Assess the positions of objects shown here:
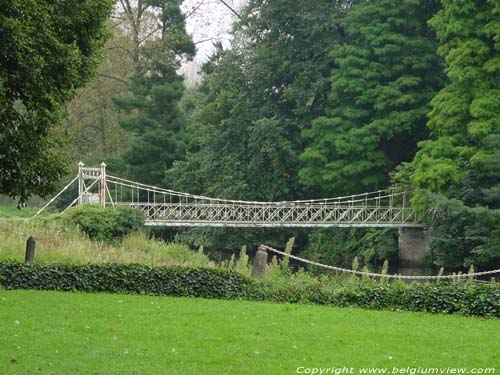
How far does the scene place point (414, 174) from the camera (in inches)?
1024

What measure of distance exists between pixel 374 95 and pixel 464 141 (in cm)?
467

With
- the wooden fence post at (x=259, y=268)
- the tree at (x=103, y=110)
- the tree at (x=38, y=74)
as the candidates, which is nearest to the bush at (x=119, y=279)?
the wooden fence post at (x=259, y=268)

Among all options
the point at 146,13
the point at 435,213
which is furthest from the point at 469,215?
the point at 146,13

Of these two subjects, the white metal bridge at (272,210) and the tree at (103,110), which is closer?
the white metal bridge at (272,210)

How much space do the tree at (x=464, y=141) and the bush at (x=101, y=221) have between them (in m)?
8.48

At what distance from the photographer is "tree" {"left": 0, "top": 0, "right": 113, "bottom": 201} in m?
9.86

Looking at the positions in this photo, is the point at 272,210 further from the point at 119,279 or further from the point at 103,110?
the point at 119,279

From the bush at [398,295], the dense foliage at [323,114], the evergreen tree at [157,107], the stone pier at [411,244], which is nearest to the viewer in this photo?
the bush at [398,295]

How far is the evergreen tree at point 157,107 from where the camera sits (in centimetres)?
3572

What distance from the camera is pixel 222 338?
873cm

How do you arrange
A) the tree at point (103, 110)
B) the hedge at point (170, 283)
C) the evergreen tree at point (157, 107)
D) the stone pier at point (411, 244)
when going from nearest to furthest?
the hedge at point (170, 283)
the stone pier at point (411, 244)
the evergreen tree at point (157, 107)
the tree at point (103, 110)

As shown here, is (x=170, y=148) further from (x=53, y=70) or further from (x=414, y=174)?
(x=53, y=70)

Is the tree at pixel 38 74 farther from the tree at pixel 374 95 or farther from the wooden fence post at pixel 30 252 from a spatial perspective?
the tree at pixel 374 95

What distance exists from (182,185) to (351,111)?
8.05m
